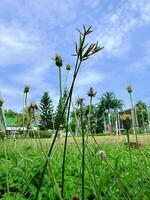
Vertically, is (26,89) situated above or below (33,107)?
above

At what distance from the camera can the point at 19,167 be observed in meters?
2.85

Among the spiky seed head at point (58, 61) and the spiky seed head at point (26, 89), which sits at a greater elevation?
the spiky seed head at point (26, 89)

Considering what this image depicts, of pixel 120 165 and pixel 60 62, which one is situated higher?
pixel 60 62

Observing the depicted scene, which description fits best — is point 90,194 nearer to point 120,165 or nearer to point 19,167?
point 19,167

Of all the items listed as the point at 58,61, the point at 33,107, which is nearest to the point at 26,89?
the point at 33,107

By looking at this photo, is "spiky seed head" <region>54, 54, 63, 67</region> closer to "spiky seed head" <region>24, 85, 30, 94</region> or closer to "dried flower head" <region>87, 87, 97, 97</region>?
"dried flower head" <region>87, 87, 97, 97</region>

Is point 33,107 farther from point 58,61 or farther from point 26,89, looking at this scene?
point 58,61

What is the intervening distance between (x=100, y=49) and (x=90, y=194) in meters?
1.39

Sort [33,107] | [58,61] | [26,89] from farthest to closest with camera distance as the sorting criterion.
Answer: [26,89] < [33,107] < [58,61]

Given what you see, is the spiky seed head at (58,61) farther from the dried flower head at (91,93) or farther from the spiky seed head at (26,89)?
the spiky seed head at (26,89)

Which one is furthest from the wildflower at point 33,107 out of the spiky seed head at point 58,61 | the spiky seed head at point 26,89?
the spiky seed head at point 58,61

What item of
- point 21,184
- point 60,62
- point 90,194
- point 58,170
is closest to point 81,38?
point 60,62

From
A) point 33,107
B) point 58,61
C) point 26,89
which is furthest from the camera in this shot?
point 26,89

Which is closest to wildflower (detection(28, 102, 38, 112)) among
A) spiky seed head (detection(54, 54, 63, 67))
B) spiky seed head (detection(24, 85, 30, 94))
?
spiky seed head (detection(24, 85, 30, 94))
